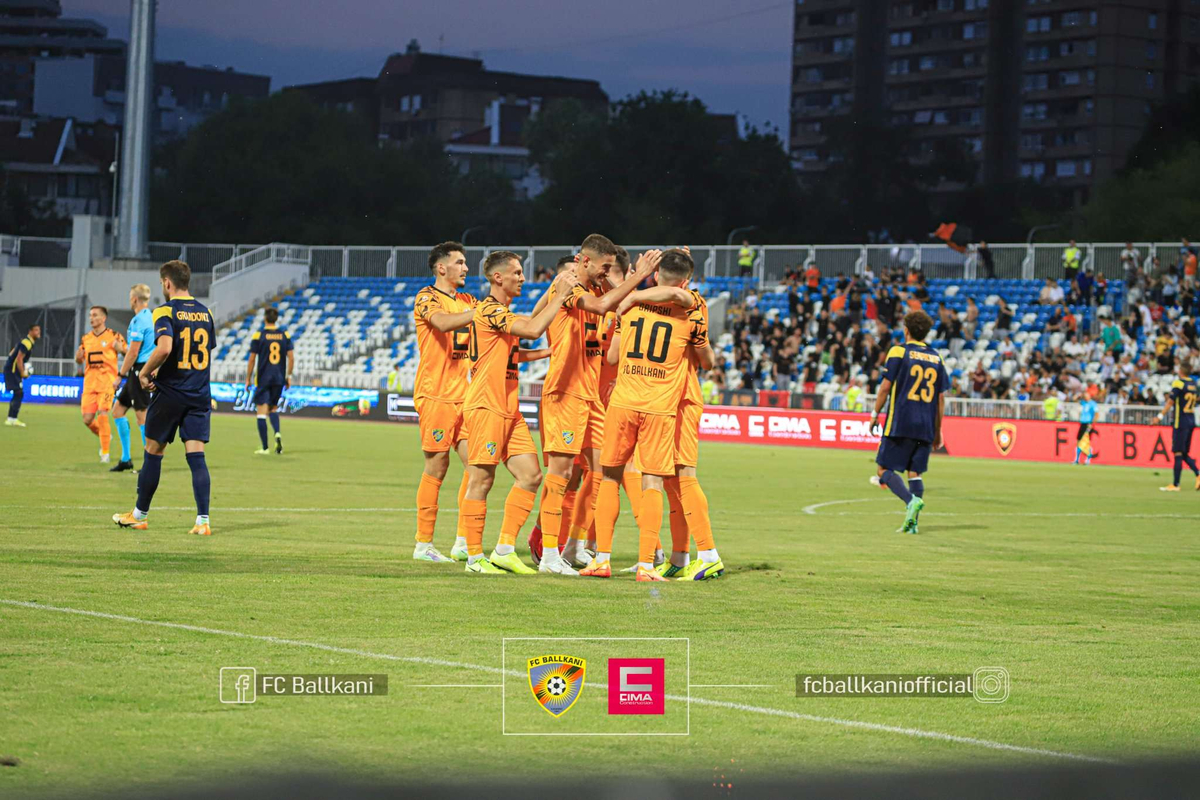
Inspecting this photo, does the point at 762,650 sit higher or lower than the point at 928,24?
lower

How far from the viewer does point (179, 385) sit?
11.5 m

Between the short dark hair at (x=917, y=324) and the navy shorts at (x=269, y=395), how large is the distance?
13002 millimetres

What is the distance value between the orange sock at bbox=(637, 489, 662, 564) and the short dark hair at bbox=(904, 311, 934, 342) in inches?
223

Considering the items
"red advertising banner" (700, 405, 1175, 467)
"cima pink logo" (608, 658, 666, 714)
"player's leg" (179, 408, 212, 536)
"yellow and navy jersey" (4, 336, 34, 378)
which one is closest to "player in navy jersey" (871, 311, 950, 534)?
"player's leg" (179, 408, 212, 536)

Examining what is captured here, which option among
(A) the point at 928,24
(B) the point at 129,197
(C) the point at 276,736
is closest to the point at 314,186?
(B) the point at 129,197

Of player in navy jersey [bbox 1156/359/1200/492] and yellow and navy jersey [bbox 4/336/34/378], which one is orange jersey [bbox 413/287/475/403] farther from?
yellow and navy jersey [bbox 4/336/34/378]

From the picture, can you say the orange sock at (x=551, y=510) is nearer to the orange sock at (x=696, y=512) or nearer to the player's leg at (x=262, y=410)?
the orange sock at (x=696, y=512)

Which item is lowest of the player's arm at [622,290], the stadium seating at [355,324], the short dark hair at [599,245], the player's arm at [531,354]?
the player's arm at [531,354]

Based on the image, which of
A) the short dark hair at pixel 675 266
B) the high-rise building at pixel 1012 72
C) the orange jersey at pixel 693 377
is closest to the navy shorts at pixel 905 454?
the orange jersey at pixel 693 377

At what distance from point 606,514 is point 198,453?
12.7ft

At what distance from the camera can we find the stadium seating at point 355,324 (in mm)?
46406

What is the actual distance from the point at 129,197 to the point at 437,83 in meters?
65.0

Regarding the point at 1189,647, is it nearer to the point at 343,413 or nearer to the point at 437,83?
the point at 343,413

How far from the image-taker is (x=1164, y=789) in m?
4.99
